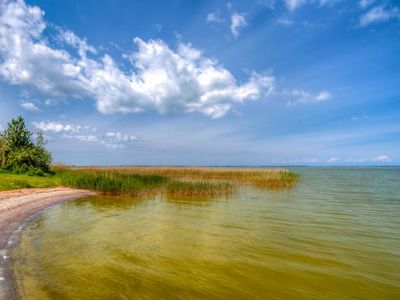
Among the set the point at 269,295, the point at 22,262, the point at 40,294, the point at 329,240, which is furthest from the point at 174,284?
the point at 329,240

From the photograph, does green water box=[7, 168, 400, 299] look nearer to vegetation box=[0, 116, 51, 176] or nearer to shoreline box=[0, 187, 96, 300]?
shoreline box=[0, 187, 96, 300]

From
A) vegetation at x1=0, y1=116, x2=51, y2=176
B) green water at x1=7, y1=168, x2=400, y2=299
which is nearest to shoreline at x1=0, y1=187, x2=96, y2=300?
green water at x1=7, y1=168, x2=400, y2=299

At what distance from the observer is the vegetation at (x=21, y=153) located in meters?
26.7

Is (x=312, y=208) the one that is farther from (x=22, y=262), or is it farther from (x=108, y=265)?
(x=22, y=262)

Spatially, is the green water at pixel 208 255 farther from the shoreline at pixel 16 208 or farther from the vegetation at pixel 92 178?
the vegetation at pixel 92 178

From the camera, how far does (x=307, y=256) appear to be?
7816 mm

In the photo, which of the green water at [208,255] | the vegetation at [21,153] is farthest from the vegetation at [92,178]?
the green water at [208,255]

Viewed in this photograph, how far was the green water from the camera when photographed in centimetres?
571

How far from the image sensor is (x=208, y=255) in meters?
7.91

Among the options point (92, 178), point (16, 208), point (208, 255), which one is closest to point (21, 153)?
point (92, 178)

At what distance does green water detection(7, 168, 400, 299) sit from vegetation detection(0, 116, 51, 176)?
53.1ft

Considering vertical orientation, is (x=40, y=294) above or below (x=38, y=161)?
below

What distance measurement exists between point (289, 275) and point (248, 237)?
3.23m

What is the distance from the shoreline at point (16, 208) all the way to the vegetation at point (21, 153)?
10.4 meters
